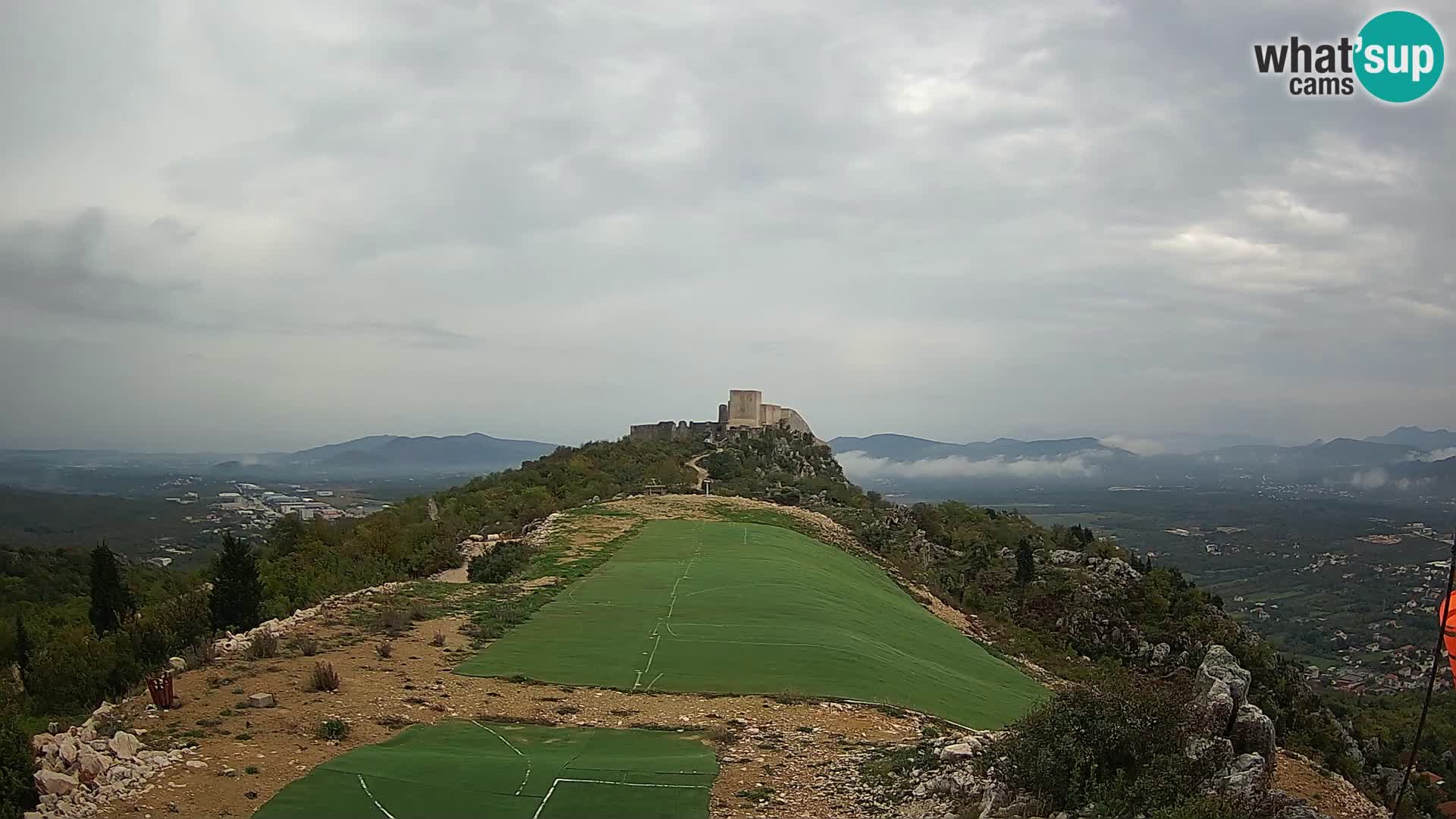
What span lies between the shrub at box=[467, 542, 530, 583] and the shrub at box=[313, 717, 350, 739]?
39.4 feet

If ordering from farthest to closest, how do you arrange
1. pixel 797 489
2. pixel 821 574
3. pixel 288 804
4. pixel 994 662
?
1. pixel 797 489
2. pixel 821 574
3. pixel 994 662
4. pixel 288 804

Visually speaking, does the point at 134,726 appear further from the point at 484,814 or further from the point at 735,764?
the point at 735,764

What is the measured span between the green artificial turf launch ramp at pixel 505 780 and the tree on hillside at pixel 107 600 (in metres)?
22.4

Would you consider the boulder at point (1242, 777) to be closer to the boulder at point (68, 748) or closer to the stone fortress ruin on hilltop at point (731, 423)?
the boulder at point (68, 748)

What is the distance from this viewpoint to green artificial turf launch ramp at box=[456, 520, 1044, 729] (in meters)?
14.4

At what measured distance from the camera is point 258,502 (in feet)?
332

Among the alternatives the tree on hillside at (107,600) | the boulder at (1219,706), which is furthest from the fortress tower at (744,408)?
the boulder at (1219,706)

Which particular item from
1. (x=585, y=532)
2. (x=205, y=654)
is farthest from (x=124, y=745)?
(x=585, y=532)

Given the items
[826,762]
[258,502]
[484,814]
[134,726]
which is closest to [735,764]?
[826,762]

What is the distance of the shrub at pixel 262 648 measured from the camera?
1353cm

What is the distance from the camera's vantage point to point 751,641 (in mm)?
16625

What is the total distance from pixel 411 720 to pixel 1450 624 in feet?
34.9

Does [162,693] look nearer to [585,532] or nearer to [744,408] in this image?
[585,532]

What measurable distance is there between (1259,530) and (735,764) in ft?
368
